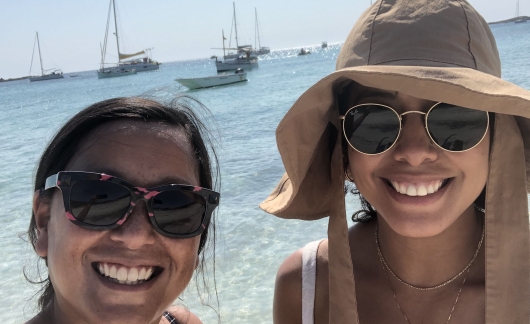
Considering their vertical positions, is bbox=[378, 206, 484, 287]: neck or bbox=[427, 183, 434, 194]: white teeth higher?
bbox=[427, 183, 434, 194]: white teeth

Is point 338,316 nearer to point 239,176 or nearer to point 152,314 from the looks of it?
point 152,314

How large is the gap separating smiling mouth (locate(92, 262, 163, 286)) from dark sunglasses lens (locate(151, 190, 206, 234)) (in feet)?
0.49

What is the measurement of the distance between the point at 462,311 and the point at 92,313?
49.5 inches

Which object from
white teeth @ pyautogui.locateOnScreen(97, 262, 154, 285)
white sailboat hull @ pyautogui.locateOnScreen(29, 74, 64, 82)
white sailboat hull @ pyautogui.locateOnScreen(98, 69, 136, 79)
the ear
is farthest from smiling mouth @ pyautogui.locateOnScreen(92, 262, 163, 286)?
white sailboat hull @ pyautogui.locateOnScreen(29, 74, 64, 82)

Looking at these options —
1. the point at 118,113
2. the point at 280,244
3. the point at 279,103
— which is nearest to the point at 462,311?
the point at 118,113

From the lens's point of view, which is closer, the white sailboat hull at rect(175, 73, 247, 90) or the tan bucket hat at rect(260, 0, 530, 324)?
the tan bucket hat at rect(260, 0, 530, 324)

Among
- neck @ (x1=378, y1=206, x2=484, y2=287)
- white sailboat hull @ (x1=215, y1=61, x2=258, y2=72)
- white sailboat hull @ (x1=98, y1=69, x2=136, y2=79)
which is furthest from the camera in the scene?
white sailboat hull @ (x1=98, y1=69, x2=136, y2=79)

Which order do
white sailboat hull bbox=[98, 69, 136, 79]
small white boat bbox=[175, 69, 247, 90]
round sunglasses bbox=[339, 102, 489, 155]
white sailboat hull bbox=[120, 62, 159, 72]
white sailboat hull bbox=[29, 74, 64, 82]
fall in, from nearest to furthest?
1. round sunglasses bbox=[339, 102, 489, 155]
2. small white boat bbox=[175, 69, 247, 90]
3. white sailboat hull bbox=[98, 69, 136, 79]
4. white sailboat hull bbox=[120, 62, 159, 72]
5. white sailboat hull bbox=[29, 74, 64, 82]

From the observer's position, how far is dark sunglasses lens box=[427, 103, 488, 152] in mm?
1354

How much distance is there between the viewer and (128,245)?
1.36 meters

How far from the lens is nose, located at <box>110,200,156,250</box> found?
4.44ft

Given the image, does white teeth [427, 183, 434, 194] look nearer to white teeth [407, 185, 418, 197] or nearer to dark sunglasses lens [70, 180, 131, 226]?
white teeth [407, 185, 418, 197]

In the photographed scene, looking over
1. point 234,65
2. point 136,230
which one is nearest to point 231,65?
point 234,65

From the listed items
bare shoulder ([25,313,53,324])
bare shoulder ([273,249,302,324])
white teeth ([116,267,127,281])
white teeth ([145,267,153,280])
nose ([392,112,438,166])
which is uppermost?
nose ([392,112,438,166])
